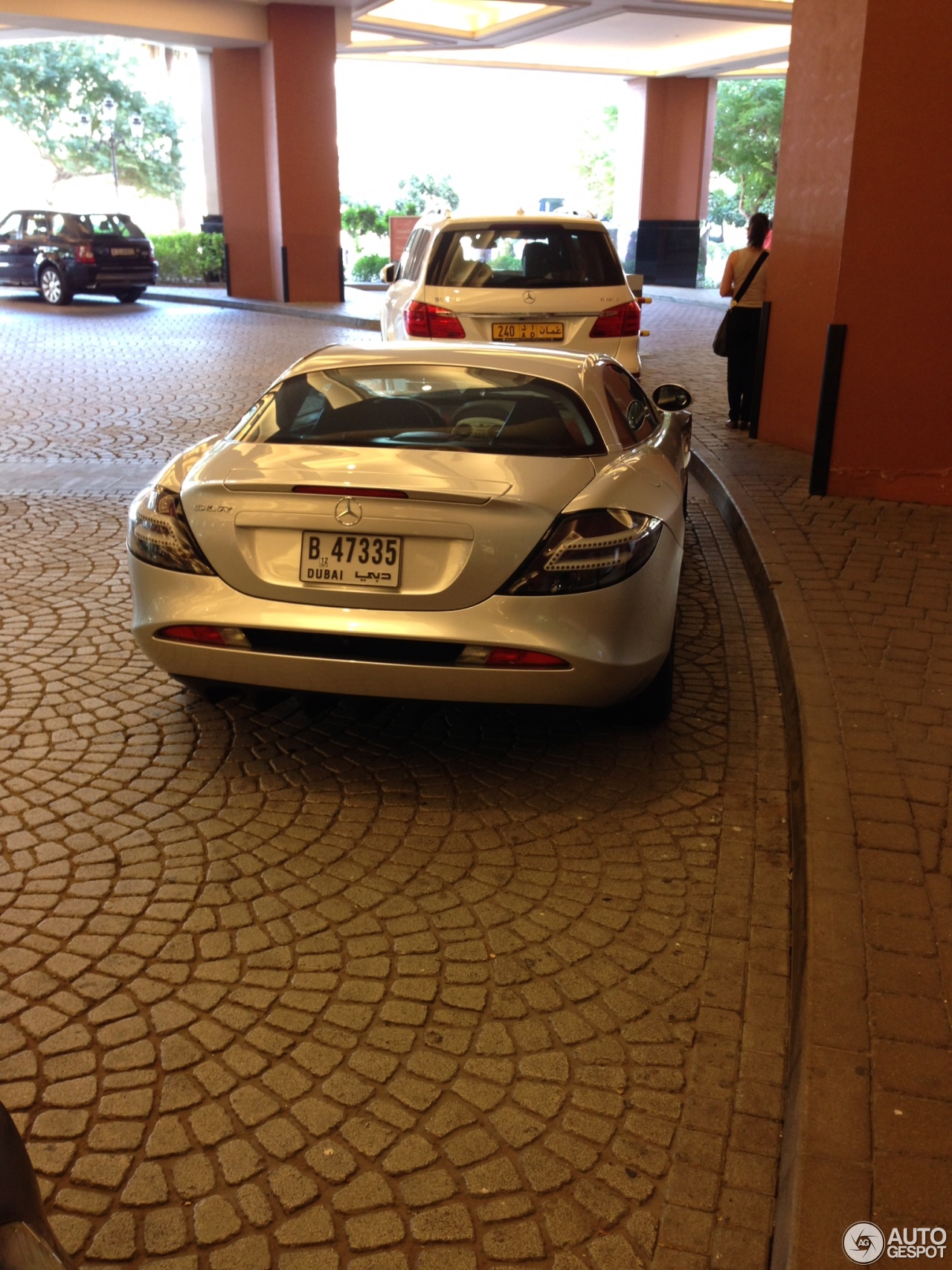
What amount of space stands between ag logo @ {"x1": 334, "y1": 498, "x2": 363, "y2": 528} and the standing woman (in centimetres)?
656

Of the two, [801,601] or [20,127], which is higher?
[20,127]

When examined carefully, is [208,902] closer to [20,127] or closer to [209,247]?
[209,247]

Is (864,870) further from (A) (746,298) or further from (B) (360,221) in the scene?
(B) (360,221)

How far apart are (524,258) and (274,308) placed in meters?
13.3

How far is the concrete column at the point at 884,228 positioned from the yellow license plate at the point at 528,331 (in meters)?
2.12

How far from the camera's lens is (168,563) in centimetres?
404

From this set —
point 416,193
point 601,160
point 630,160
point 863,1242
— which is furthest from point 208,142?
point 601,160

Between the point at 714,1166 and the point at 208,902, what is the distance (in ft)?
5.18

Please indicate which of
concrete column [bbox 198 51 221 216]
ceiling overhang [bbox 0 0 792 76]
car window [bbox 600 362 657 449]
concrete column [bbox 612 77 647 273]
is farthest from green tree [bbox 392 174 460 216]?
car window [bbox 600 362 657 449]

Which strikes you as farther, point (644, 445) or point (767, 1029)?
point (644, 445)

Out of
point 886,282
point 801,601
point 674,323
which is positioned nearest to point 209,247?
point 674,323

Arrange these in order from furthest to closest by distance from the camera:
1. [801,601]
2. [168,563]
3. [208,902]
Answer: [801,601]
[168,563]
[208,902]

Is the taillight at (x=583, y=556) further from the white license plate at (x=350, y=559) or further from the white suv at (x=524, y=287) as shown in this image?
the white suv at (x=524, y=287)

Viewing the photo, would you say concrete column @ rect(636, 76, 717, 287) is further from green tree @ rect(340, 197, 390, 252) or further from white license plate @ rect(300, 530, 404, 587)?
white license plate @ rect(300, 530, 404, 587)
